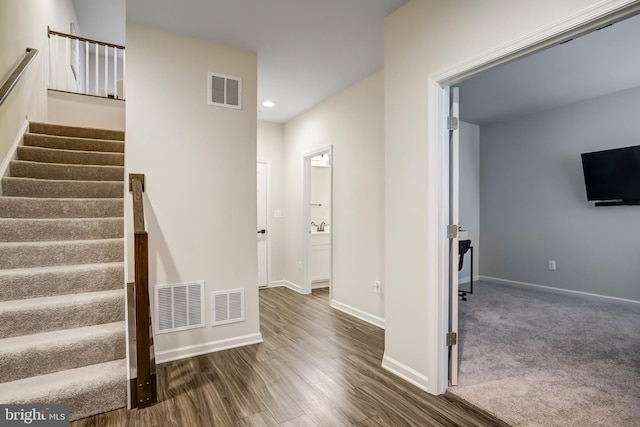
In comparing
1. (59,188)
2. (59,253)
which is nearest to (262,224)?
(59,188)

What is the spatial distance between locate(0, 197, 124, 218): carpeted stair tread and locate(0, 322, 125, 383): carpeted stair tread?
121 cm

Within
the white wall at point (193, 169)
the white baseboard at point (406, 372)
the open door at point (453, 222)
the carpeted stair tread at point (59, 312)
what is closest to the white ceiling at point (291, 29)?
the white wall at point (193, 169)

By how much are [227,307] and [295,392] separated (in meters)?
1.11

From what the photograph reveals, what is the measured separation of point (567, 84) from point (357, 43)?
9.47ft

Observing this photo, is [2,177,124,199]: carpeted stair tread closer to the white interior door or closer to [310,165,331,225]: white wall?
the white interior door

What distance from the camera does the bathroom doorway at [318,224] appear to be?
15.7 ft

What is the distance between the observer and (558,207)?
16.4 ft

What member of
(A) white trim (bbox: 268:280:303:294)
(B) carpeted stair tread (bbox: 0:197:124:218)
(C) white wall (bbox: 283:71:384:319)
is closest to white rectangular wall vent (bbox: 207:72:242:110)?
(B) carpeted stair tread (bbox: 0:197:124:218)

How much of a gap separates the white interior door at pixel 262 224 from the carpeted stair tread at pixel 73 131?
79.1 inches

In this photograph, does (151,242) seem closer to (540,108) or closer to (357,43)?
(357,43)

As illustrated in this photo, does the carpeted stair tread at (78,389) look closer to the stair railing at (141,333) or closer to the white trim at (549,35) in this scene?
the stair railing at (141,333)

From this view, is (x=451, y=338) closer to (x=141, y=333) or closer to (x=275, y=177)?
(x=141, y=333)

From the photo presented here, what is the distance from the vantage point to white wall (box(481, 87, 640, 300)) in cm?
440

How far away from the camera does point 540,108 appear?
503 cm
